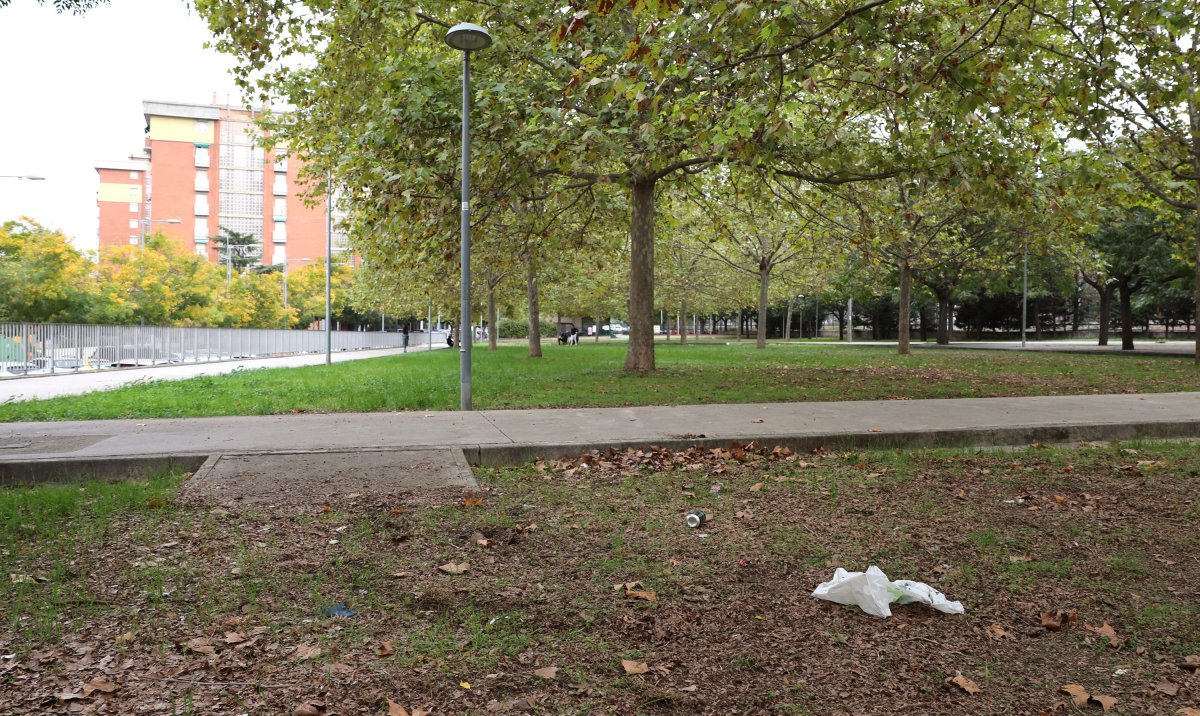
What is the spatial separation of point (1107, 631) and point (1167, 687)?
50 cm

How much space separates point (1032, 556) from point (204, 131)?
301 feet

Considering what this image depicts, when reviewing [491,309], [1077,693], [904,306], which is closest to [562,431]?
[1077,693]

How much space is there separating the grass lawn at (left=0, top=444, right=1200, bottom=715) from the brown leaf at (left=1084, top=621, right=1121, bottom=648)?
0.04m

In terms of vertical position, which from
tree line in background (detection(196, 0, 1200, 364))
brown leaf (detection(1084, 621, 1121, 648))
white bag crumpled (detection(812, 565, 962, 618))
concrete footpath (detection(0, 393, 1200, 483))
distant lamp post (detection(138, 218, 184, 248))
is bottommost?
brown leaf (detection(1084, 621, 1121, 648))

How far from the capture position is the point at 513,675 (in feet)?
9.63

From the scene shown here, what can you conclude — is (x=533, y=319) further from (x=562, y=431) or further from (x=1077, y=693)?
(x=1077, y=693)

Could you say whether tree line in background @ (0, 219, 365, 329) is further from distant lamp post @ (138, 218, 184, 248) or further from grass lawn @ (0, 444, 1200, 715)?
grass lawn @ (0, 444, 1200, 715)

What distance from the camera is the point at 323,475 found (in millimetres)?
6289

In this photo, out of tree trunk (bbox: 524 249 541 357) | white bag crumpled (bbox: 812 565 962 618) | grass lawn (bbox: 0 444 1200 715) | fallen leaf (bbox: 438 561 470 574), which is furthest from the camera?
tree trunk (bbox: 524 249 541 357)

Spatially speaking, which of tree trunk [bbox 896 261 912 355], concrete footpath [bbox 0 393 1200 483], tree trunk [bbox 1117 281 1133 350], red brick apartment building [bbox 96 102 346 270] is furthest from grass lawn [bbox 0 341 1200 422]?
red brick apartment building [bbox 96 102 346 270]

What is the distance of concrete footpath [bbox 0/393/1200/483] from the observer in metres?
7.02

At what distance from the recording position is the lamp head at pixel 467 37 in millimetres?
9539

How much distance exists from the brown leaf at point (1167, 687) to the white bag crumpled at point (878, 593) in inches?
32.2

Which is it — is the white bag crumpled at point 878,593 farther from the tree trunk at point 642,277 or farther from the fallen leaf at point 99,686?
the tree trunk at point 642,277
